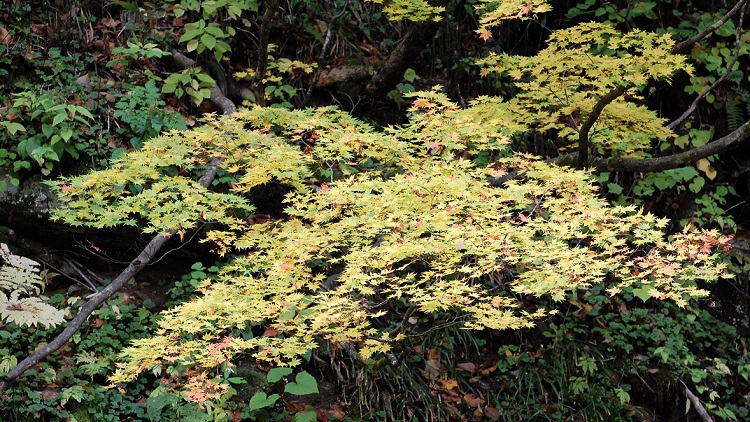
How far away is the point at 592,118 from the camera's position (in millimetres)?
4348

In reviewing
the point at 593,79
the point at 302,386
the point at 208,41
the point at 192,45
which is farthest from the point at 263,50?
the point at 302,386

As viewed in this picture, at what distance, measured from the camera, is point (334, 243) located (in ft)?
10.7

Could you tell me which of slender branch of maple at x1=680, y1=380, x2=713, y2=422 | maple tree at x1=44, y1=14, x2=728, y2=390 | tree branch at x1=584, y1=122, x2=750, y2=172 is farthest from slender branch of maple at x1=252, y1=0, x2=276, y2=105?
slender branch of maple at x1=680, y1=380, x2=713, y2=422

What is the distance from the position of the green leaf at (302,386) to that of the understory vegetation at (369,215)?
0.04ft

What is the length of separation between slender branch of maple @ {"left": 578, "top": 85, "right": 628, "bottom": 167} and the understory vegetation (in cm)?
2

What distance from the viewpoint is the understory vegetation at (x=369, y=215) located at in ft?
10.5

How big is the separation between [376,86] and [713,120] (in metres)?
3.15

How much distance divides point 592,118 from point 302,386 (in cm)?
236

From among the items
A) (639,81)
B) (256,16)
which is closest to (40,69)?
(256,16)

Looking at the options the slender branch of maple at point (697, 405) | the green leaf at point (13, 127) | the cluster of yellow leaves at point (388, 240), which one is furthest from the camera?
the slender branch of maple at point (697, 405)

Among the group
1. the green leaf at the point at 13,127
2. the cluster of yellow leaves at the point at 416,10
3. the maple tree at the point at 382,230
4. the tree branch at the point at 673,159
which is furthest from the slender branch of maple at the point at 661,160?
the green leaf at the point at 13,127

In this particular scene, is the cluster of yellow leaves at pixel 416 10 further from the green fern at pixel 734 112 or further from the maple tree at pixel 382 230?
the green fern at pixel 734 112

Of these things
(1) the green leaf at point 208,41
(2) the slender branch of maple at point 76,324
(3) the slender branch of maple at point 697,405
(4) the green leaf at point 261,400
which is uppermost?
(1) the green leaf at point 208,41

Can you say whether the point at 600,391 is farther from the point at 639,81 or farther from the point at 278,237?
the point at 278,237
